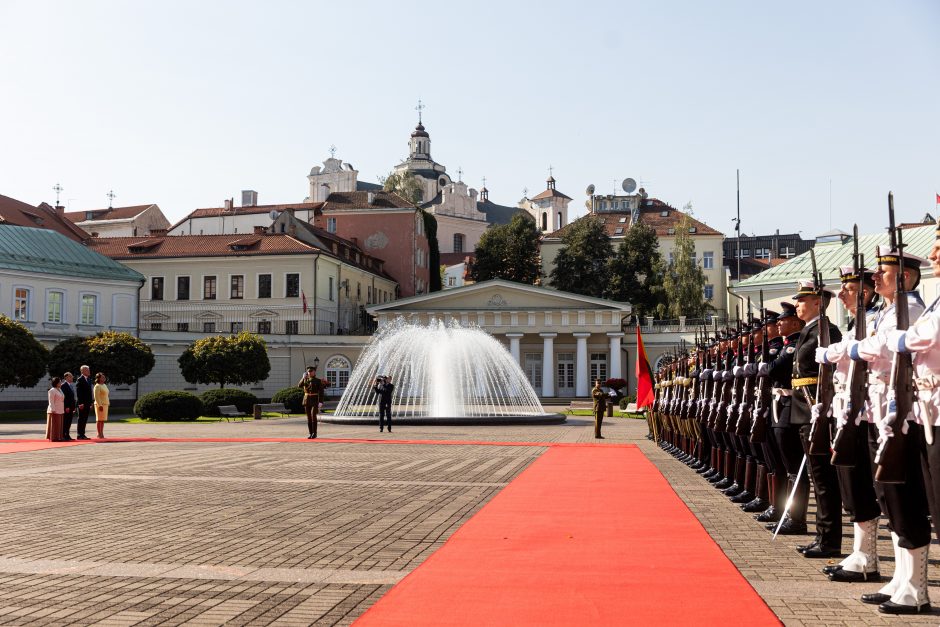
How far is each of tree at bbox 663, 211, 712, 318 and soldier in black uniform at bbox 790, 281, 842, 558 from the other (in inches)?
2712

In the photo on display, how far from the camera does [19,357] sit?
41000 millimetres

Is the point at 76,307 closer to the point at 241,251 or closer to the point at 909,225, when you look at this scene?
the point at 241,251

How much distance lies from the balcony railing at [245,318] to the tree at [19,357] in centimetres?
2428

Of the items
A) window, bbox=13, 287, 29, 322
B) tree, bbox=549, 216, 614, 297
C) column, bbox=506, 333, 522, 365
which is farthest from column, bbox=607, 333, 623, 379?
window, bbox=13, 287, 29, 322

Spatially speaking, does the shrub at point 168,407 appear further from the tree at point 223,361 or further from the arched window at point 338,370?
the arched window at point 338,370

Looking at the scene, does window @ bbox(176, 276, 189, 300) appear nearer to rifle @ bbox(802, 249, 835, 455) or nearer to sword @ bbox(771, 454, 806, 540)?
sword @ bbox(771, 454, 806, 540)

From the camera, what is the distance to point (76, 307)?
5444 centimetres

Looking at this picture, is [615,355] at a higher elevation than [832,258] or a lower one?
lower

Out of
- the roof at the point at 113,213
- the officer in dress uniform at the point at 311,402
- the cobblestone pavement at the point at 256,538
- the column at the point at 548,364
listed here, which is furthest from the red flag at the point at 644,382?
the roof at the point at 113,213

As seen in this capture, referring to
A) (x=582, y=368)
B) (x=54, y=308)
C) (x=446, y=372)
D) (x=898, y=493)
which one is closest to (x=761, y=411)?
(x=898, y=493)

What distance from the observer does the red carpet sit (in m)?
5.93

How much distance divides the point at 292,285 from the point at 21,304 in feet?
64.4

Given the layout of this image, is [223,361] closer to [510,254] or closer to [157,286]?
[157,286]

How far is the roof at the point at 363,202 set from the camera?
83.4 metres
